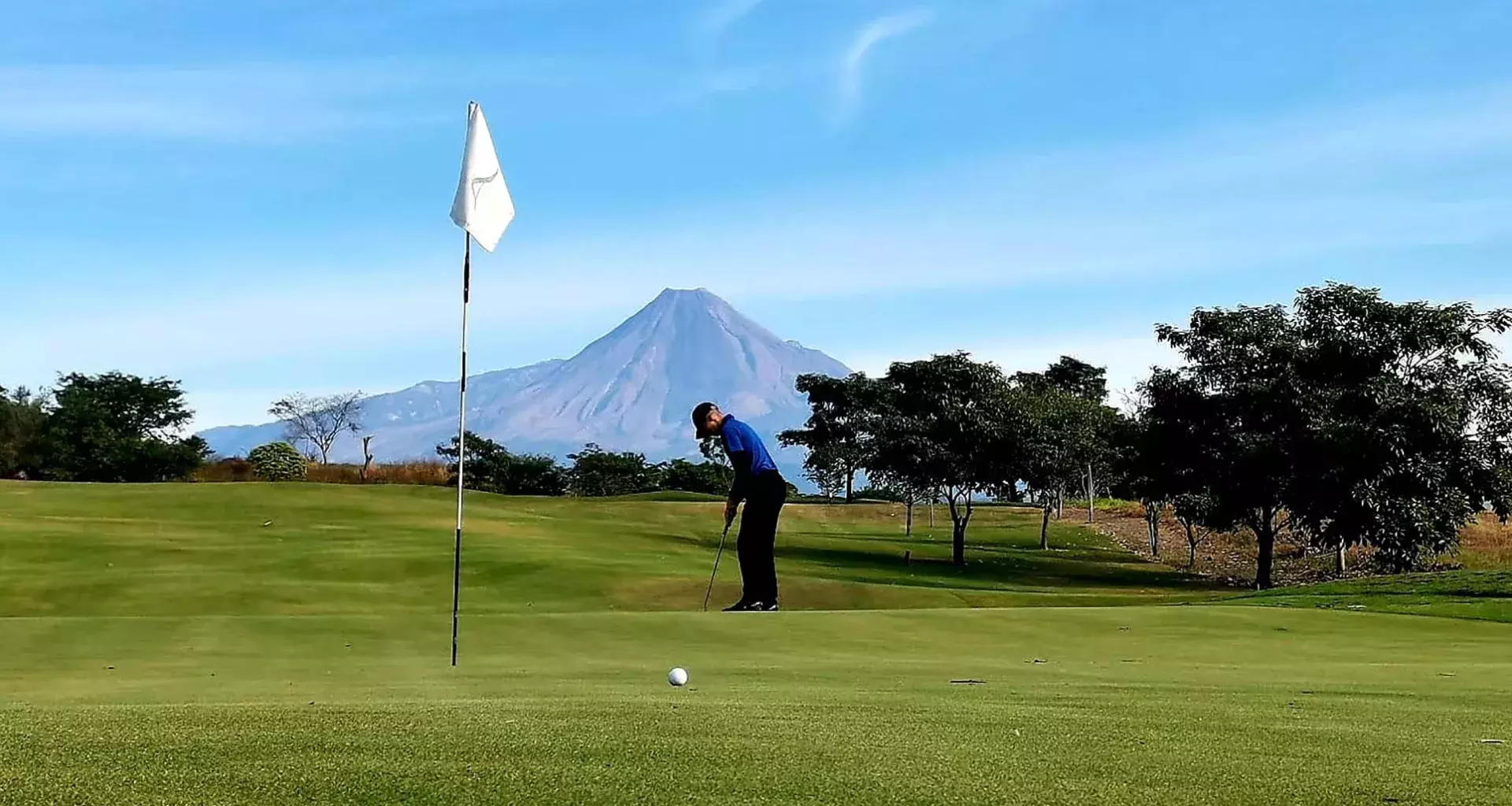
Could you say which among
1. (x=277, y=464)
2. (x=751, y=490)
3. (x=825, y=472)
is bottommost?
(x=751, y=490)

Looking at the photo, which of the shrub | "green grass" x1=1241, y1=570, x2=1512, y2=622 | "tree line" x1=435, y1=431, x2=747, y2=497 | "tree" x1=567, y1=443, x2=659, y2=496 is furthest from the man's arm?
"tree" x1=567, y1=443, x2=659, y2=496

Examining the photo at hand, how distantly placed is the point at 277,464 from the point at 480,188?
221 feet

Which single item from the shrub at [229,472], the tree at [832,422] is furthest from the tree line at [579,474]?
the shrub at [229,472]

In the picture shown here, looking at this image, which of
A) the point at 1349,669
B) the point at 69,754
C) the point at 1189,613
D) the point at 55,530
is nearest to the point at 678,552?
the point at 55,530

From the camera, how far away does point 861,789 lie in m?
4.37

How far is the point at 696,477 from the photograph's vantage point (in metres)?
99.1

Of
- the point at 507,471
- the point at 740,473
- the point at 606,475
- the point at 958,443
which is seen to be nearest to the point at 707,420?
the point at 740,473

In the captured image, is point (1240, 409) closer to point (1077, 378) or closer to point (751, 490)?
point (751, 490)

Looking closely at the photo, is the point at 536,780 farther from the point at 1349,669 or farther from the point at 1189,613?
the point at 1189,613

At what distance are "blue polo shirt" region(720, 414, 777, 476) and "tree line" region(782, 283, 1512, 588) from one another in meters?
28.2

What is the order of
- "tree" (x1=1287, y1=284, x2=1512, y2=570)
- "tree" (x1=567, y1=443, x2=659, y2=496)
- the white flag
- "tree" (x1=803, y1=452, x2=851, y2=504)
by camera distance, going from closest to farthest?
the white flag → "tree" (x1=1287, y1=284, x2=1512, y2=570) → "tree" (x1=803, y1=452, x2=851, y2=504) → "tree" (x1=567, y1=443, x2=659, y2=496)

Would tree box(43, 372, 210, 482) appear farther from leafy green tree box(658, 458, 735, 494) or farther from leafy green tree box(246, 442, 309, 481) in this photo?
leafy green tree box(658, 458, 735, 494)

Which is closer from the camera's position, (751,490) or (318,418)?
(751,490)

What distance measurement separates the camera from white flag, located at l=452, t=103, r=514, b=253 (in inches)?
463
